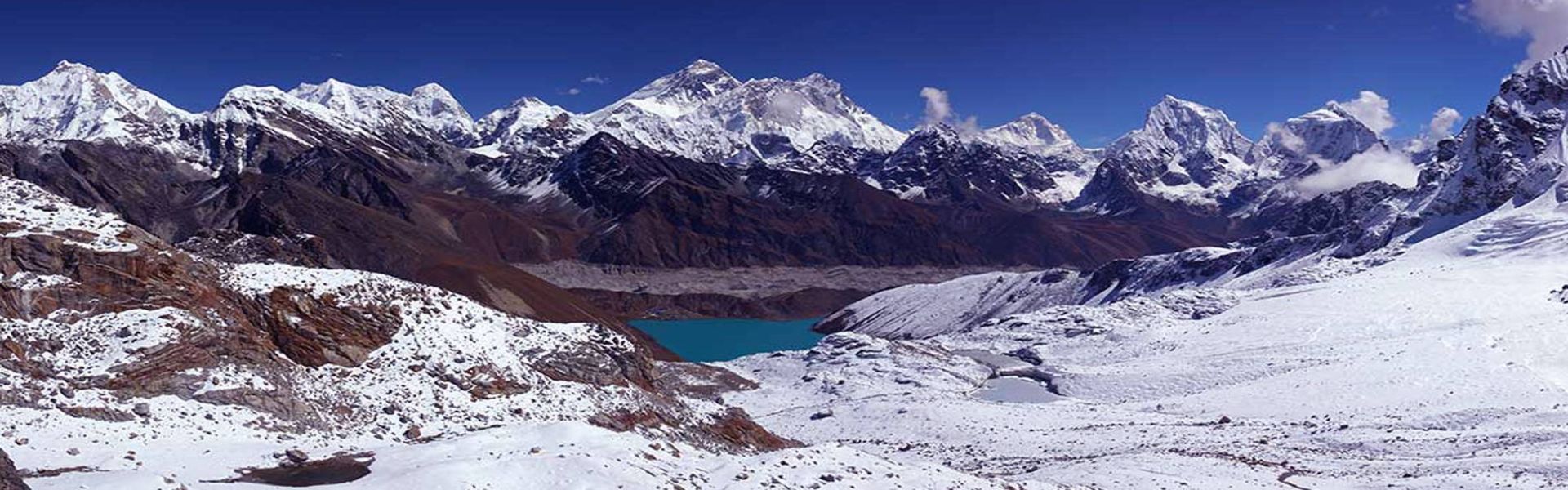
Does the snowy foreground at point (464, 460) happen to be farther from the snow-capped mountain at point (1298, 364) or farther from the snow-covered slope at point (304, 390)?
the snow-capped mountain at point (1298, 364)

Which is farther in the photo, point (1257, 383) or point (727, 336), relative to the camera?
point (727, 336)

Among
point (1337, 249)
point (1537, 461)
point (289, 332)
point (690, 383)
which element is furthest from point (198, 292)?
point (1337, 249)

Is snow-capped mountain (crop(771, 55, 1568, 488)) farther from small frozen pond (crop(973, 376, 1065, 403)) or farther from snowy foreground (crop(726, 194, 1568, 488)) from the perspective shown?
small frozen pond (crop(973, 376, 1065, 403))

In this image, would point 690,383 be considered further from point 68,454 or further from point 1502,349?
point 68,454

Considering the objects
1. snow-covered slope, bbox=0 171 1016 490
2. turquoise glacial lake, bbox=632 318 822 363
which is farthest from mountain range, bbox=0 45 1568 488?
turquoise glacial lake, bbox=632 318 822 363

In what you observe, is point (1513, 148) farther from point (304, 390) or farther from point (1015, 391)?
point (304, 390)

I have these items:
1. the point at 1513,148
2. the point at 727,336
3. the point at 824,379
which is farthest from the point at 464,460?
the point at 727,336
